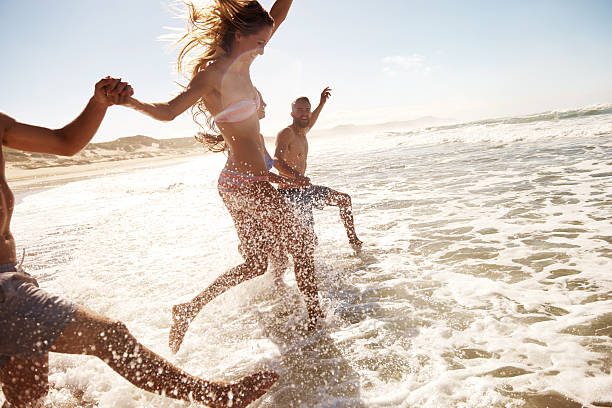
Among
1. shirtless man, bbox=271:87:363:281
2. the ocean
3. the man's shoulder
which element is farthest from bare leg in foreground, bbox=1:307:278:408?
the man's shoulder

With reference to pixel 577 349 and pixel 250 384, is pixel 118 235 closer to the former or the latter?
pixel 250 384

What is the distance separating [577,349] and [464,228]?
252cm

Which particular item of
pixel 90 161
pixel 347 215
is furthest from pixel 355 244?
pixel 90 161

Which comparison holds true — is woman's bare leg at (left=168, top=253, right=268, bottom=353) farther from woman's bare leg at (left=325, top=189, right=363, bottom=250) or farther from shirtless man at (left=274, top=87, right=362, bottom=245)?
woman's bare leg at (left=325, top=189, right=363, bottom=250)

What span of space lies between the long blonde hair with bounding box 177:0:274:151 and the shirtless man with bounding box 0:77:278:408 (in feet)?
3.46

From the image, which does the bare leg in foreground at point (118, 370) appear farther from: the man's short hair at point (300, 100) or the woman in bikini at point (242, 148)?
the man's short hair at point (300, 100)

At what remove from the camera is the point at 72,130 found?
1701 millimetres

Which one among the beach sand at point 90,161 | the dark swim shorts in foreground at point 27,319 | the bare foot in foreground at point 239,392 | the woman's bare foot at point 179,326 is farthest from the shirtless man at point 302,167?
the beach sand at point 90,161

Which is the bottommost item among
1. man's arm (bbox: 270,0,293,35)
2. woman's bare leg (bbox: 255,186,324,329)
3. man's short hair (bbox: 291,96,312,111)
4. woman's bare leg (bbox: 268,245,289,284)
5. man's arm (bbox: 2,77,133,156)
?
woman's bare leg (bbox: 268,245,289,284)

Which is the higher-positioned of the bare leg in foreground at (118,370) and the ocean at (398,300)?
the bare leg in foreground at (118,370)

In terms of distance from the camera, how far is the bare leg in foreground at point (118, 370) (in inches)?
59.3

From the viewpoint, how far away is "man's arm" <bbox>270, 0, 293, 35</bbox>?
3.29 m

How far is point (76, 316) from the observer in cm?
149

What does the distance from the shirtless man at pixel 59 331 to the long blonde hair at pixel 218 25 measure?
1.05 metres
